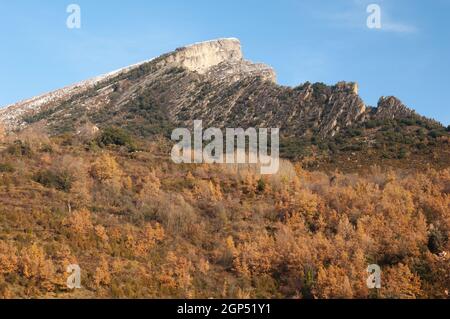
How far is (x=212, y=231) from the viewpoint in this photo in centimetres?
3120

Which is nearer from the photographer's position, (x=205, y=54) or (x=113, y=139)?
(x=113, y=139)

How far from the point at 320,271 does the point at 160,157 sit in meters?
25.2

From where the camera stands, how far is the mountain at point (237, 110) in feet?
190

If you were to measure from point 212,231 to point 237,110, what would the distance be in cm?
4685

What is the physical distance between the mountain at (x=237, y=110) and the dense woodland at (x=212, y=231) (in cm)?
1619

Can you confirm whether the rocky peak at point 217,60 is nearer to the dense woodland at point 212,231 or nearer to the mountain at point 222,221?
the mountain at point 222,221

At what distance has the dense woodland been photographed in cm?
2378

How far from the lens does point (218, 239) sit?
2989 centimetres

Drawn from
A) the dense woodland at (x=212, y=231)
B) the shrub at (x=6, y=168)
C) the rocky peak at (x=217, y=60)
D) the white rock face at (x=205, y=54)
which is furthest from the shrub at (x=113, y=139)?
the white rock face at (x=205, y=54)

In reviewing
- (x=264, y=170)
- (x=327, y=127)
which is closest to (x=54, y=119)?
(x=327, y=127)

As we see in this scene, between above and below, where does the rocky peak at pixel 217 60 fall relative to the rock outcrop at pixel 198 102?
above

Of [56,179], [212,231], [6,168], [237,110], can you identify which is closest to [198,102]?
[237,110]

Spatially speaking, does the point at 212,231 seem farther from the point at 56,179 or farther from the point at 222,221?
the point at 56,179

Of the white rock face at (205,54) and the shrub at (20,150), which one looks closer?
the shrub at (20,150)
